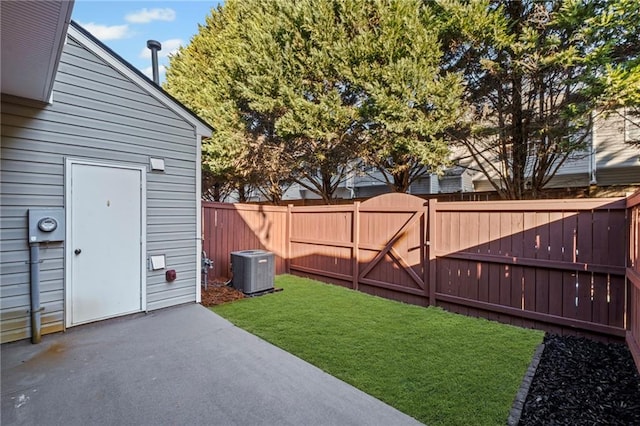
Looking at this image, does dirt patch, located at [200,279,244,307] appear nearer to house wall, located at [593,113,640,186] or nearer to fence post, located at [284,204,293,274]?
fence post, located at [284,204,293,274]

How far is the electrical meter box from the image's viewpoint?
11.7 ft

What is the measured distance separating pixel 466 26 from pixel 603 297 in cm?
518

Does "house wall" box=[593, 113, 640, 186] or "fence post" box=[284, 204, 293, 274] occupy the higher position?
"house wall" box=[593, 113, 640, 186]

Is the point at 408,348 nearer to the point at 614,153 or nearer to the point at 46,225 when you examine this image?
the point at 46,225

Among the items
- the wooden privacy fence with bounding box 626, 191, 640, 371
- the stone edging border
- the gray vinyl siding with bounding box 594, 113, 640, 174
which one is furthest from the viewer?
the gray vinyl siding with bounding box 594, 113, 640, 174

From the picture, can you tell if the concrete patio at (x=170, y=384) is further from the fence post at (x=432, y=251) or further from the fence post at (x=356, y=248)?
the fence post at (x=356, y=248)

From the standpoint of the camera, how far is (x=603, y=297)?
360 cm

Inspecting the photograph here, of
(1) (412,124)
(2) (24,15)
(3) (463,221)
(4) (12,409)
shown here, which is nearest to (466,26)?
(1) (412,124)

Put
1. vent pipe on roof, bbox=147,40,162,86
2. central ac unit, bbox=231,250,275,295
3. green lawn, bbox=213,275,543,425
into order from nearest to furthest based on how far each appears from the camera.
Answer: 1. green lawn, bbox=213,275,543,425
2. vent pipe on roof, bbox=147,40,162,86
3. central ac unit, bbox=231,250,275,295

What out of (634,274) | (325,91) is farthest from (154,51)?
(634,274)

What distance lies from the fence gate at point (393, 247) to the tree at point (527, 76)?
293cm

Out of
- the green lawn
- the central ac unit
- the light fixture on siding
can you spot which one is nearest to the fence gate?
the green lawn

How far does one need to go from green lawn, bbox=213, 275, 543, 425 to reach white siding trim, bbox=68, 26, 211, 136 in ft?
9.85

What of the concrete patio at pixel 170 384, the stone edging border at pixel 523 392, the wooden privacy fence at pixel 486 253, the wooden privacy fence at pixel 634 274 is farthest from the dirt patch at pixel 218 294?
the wooden privacy fence at pixel 634 274
